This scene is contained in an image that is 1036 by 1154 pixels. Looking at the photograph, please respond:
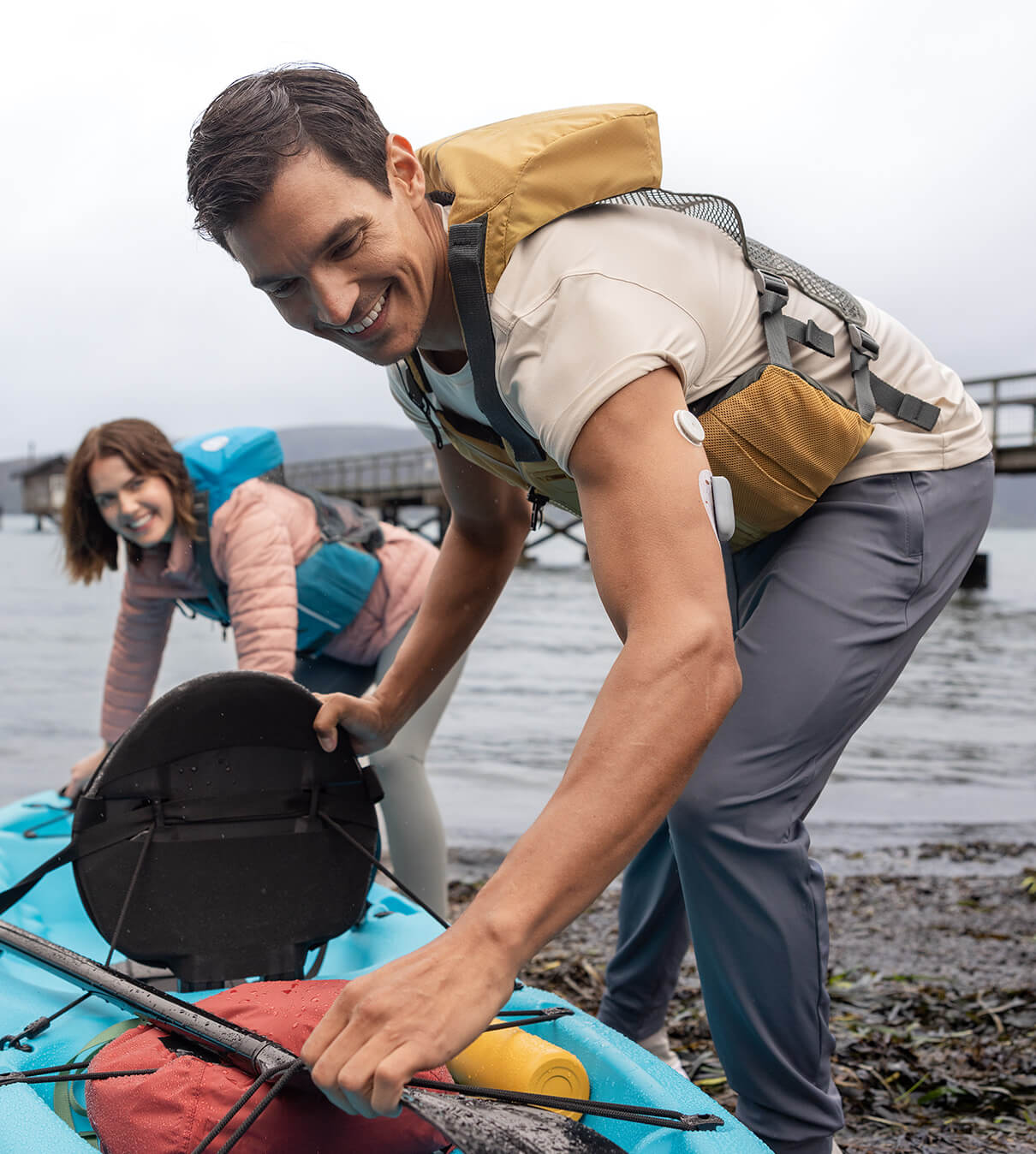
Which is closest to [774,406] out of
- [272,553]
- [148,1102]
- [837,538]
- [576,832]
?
[837,538]

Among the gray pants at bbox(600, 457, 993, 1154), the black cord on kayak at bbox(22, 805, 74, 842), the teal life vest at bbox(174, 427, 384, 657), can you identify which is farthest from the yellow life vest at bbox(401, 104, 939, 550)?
the black cord on kayak at bbox(22, 805, 74, 842)

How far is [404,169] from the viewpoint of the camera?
1.65 meters

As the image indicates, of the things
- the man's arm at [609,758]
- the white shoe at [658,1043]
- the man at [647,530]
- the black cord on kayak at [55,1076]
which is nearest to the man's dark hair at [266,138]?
the man at [647,530]

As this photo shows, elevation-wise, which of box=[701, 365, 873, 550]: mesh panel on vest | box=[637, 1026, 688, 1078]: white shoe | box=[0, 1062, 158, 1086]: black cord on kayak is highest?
box=[701, 365, 873, 550]: mesh panel on vest

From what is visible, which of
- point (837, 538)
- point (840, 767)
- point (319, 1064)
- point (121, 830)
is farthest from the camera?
point (840, 767)

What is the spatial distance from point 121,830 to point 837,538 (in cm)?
151

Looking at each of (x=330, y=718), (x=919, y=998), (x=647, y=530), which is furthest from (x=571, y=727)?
(x=647, y=530)

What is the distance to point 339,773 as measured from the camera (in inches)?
92.0

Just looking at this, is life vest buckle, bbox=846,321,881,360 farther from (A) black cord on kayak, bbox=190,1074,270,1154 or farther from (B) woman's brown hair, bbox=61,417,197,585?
(B) woman's brown hair, bbox=61,417,197,585

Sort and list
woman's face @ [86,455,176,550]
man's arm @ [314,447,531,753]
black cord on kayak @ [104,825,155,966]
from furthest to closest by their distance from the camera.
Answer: woman's face @ [86,455,176,550] < man's arm @ [314,447,531,753] < black cord on kayak @ [104,825,155,966]

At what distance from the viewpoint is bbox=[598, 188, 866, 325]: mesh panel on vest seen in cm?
172

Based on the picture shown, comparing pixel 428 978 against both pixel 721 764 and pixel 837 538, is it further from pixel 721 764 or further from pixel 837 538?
pixel 837 538

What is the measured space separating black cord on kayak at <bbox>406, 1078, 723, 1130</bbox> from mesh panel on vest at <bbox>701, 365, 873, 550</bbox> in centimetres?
96

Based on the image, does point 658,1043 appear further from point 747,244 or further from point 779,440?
point 747,244
